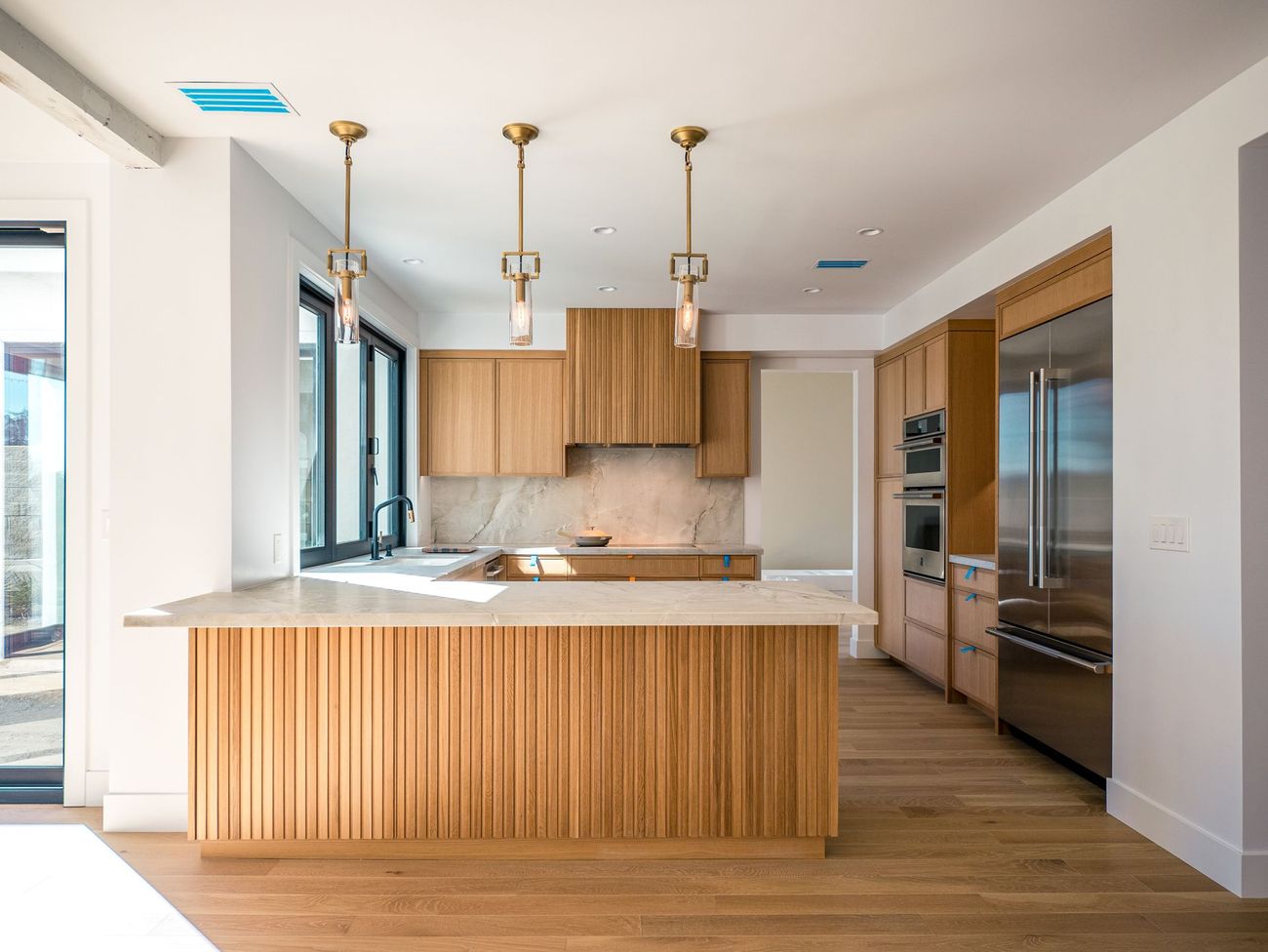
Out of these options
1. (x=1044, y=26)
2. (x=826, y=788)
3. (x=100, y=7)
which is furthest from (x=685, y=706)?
(x=100, y=7)

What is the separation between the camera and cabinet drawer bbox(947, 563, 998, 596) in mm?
4203

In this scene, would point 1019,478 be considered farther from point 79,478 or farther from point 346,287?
point 79,478

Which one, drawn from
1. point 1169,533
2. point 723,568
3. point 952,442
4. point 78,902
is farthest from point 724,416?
point 78,902

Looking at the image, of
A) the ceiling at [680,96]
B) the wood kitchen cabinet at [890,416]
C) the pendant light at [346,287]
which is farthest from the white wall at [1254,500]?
the wood kitchen cabinet at [890,416]

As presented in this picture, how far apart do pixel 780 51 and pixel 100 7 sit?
1.82 m

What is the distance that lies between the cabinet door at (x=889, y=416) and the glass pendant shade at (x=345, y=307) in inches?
155

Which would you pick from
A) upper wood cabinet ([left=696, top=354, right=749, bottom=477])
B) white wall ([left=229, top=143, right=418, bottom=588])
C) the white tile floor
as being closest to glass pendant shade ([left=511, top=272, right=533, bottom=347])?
white wall ([left=229, top=143, right=418, bottom=588])

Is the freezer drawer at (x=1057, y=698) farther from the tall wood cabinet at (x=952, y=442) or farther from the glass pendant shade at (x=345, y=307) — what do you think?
the glass pendant shade at (x=345, y=307)

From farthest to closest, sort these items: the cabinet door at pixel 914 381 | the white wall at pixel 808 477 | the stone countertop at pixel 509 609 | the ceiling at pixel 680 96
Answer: the white wall at pixel 808 477 → the cabinet door at pixel 914 381 → the stone countertop at pixel 509 609 → the ceiling at pixel 680 96

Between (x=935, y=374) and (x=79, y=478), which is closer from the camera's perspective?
(x=79, y=478)

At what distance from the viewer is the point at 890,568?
18.6 ft

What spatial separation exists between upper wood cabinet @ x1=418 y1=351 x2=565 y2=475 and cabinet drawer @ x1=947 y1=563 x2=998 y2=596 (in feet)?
8.70

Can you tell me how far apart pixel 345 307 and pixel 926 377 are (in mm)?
3669

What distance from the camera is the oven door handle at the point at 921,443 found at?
484cm
